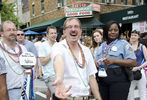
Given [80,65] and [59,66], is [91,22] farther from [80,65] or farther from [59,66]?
[59,66]

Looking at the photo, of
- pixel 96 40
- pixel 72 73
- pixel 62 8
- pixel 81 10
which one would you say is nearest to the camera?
pixel 72 73

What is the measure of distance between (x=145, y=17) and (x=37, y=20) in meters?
17.8

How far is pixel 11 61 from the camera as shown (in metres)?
3.38

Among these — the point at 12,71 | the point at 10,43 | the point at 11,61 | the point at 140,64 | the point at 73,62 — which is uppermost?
the point at 10,43

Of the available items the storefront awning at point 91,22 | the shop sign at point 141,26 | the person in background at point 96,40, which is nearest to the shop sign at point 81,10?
the storefront awning at point 91,22

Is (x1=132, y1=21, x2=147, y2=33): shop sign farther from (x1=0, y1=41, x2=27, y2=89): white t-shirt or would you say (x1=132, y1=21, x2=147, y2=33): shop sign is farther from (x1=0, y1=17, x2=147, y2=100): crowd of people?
(x1=0, y1=41, x2=27, y2=89): white t-shirt

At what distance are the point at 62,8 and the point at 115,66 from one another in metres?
20.1

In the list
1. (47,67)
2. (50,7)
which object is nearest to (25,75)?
(47,67)

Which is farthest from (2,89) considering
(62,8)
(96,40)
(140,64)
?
(62,8)

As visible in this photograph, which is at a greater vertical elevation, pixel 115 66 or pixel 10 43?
pixel 10 43

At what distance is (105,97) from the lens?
11.2 ft

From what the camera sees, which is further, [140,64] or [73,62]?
[140,64]

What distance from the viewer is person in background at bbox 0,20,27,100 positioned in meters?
3.29

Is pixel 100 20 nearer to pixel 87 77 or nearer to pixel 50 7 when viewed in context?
pixel 50 7
